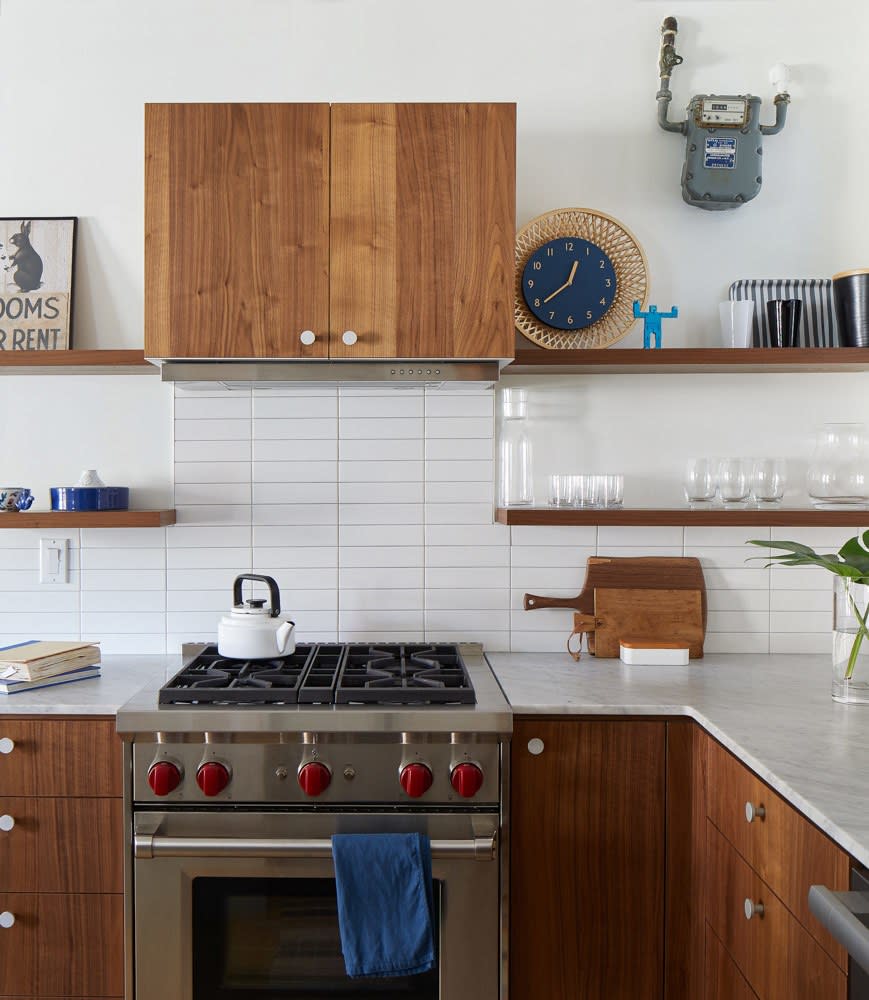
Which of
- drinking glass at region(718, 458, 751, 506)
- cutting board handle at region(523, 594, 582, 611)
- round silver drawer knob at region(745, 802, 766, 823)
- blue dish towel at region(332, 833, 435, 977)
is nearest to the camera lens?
round silver drawer knob at region(745, 802, 766, 823)

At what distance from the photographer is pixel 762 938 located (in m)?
1.54

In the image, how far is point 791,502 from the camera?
101 inches

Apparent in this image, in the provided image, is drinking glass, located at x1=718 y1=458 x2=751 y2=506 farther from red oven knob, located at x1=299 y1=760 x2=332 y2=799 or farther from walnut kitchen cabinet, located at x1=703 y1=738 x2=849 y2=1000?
red oven knob, located at x1=299 y1=760 x2=332 y2=799

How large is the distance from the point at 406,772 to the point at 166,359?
3.84 ft

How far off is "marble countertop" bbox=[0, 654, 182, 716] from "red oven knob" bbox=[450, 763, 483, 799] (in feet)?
2.57

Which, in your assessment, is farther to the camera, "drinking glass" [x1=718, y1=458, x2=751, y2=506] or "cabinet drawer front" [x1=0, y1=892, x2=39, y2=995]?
"drinking glass" [x1=718, y1=458, x2=751, y2=506]

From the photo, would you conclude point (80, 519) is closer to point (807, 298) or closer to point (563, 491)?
point (563, 491)

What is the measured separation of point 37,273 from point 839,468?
241 cm

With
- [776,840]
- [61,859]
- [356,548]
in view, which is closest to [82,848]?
[61,859]

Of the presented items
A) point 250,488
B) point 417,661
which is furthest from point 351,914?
point 250,488

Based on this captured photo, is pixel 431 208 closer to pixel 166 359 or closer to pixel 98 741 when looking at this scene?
pixel 166 359

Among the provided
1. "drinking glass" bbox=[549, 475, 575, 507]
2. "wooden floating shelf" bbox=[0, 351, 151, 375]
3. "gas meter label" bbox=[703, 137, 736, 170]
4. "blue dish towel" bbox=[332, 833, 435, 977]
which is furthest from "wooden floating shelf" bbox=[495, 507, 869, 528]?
"wooden floating shelf" bbox=[0, 351, 151, 375]

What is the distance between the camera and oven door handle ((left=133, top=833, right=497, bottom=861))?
181 cm

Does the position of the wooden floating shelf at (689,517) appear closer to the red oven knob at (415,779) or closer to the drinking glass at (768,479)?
the drinking glass at (768,479)
